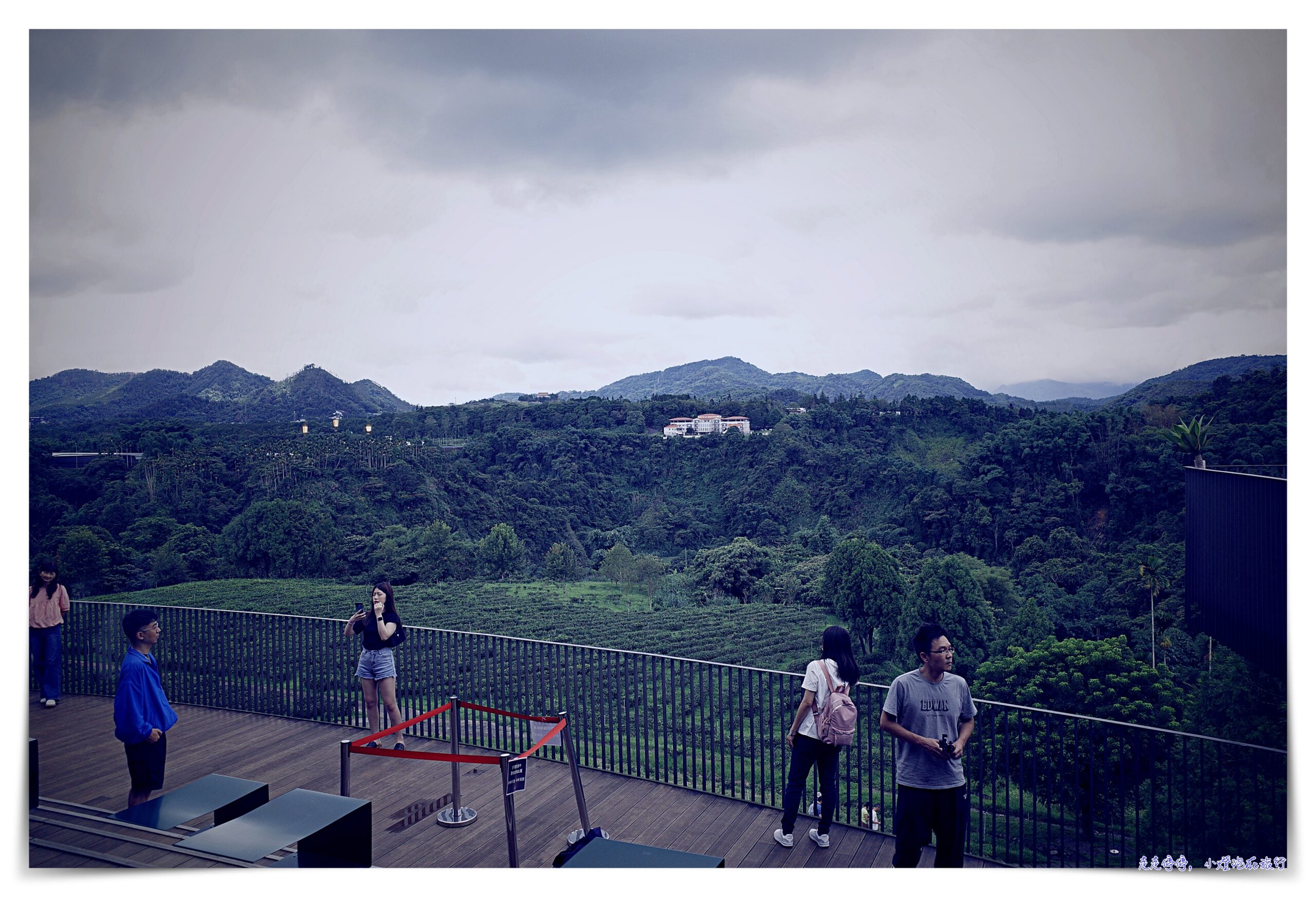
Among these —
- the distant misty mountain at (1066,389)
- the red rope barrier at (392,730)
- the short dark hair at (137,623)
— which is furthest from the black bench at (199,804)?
the distant misty mountain at (1066,389)

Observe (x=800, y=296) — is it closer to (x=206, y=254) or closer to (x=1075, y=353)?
(x=1075, y=353)

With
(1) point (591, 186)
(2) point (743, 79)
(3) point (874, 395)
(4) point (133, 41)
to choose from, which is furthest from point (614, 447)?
(4) point (133, 41)

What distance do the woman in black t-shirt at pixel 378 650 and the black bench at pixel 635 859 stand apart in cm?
240

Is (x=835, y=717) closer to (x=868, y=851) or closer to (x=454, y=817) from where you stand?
(x=868, y=851)

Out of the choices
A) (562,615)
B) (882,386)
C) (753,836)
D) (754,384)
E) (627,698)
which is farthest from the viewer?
(754,384)

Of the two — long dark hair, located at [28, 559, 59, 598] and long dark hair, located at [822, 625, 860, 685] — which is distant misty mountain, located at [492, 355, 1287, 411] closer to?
long dark hair, located at [822, 625, 860, 685]

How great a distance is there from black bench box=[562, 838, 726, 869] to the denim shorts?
244 centimetres

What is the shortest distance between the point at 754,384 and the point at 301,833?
36373 millimetres

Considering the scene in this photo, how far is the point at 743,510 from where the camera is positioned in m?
41.9

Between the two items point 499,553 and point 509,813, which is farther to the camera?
point 499,553

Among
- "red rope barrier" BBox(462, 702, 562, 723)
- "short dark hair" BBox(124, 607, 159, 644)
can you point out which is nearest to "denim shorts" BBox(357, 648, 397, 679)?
"red rope barrier" BBox(462, 702, 562, 723)

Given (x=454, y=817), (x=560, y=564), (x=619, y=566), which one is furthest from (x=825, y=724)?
(x=560, y=564)

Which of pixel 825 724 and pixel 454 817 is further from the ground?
pixel 825 724

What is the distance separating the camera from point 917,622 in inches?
1080
